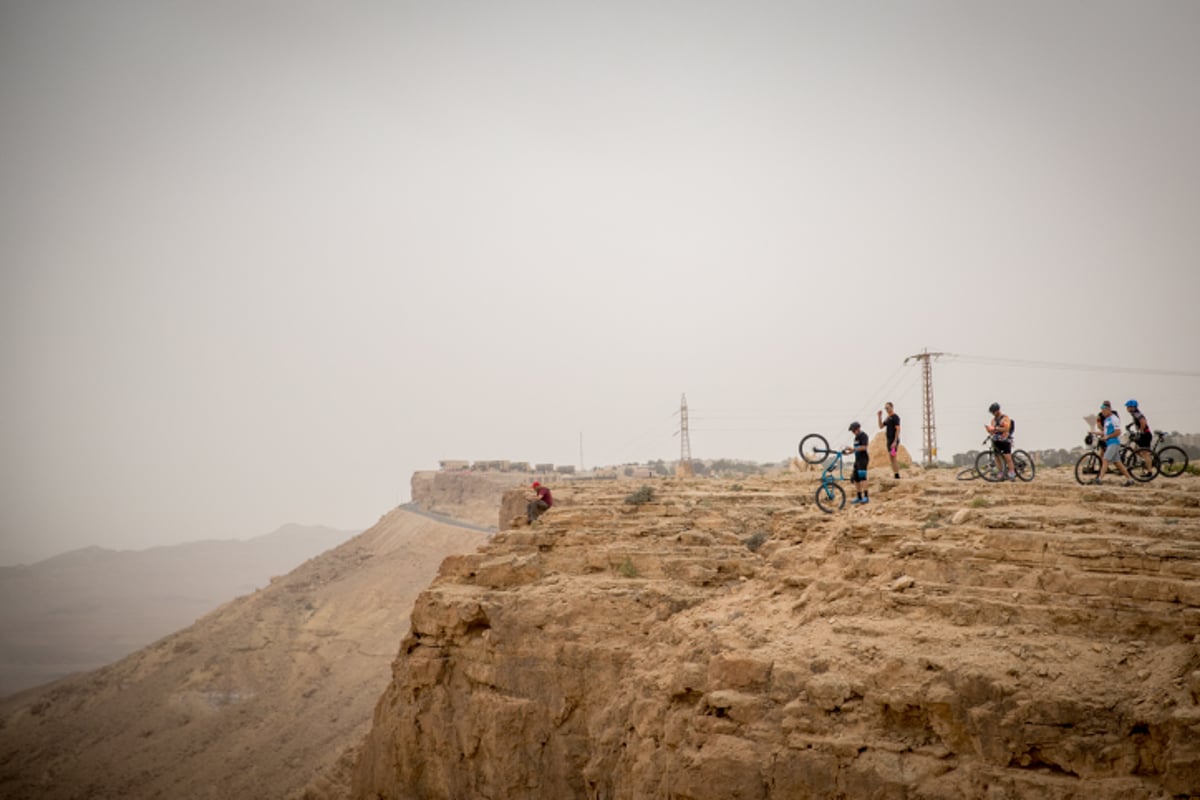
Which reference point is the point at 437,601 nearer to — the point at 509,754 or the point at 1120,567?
the point at 509,754

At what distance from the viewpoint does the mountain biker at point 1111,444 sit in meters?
12.7

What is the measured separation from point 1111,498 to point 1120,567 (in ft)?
9.49

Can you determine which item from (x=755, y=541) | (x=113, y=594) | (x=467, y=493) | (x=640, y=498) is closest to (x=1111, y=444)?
(x=755, y=541)

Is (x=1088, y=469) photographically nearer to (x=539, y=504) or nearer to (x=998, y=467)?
(x=998, y=467)

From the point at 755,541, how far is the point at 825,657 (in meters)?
5.26

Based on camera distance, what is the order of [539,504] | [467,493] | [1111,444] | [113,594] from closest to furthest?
[1111,444] < [539,504] < [467,493] < [113,594]

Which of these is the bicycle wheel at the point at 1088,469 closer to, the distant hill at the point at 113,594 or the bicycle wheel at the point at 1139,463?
the bicycle wheel at the point at 1139,463

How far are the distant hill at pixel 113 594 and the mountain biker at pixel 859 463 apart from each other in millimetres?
70397

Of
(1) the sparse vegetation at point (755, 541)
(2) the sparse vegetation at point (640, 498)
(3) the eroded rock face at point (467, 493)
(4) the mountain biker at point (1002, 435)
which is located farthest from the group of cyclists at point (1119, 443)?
(3) the eroded rock face at point (467, 493)

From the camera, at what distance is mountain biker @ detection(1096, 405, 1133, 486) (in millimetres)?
12742

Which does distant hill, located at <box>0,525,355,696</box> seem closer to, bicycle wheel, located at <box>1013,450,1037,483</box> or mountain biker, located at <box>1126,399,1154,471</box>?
bicycle wheel, located at <box>1013,450,1037,483</box>

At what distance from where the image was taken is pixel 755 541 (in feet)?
44.7

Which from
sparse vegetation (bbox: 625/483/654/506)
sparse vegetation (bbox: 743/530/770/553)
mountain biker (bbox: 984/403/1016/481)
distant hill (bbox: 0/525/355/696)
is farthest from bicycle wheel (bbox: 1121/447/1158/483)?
distant hill (bbox: 0/525/355/696)

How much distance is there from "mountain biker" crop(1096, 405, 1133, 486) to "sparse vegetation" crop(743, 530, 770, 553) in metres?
6.20
